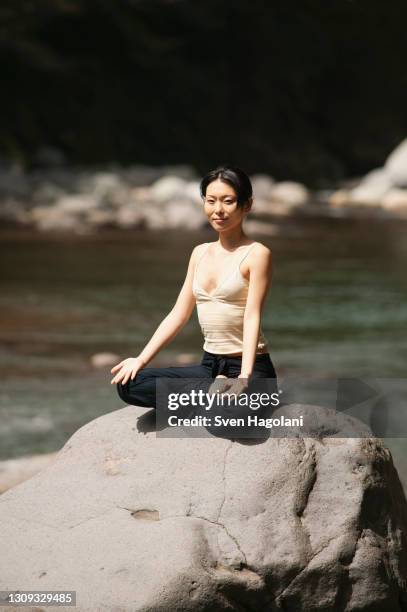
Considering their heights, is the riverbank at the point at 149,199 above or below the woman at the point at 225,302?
above

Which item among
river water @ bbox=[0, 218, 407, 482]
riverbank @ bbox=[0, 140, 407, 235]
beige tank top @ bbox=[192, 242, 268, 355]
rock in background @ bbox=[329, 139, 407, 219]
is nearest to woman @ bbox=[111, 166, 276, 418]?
beige tank top @ bbox=[192, 242, 268, 355]

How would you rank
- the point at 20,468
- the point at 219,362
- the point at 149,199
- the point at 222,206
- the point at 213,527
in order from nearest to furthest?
1. the point at 213,527
2. the point at 222,206
3. the point at 219,362
4. the point at 20,468
5. the point at 149,199

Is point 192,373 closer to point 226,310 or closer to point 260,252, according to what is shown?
point 226,310

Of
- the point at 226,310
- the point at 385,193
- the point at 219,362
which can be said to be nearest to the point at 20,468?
the point at 219,362

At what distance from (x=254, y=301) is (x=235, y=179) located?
468 mm

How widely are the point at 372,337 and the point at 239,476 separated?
8.06 m

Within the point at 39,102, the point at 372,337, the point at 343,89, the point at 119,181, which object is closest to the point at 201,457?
the point at 372,337

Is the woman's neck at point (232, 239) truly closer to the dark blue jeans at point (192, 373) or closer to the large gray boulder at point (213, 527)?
the dark blue jeans at point (192, 373)

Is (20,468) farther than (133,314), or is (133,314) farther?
(133,314)

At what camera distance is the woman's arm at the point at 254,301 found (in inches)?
148

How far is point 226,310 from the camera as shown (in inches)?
152

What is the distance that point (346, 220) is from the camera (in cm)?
2670

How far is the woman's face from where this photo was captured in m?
3.81

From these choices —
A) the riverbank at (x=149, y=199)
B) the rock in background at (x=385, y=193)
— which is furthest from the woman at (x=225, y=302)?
the rock in background at (x=385, y=193)
